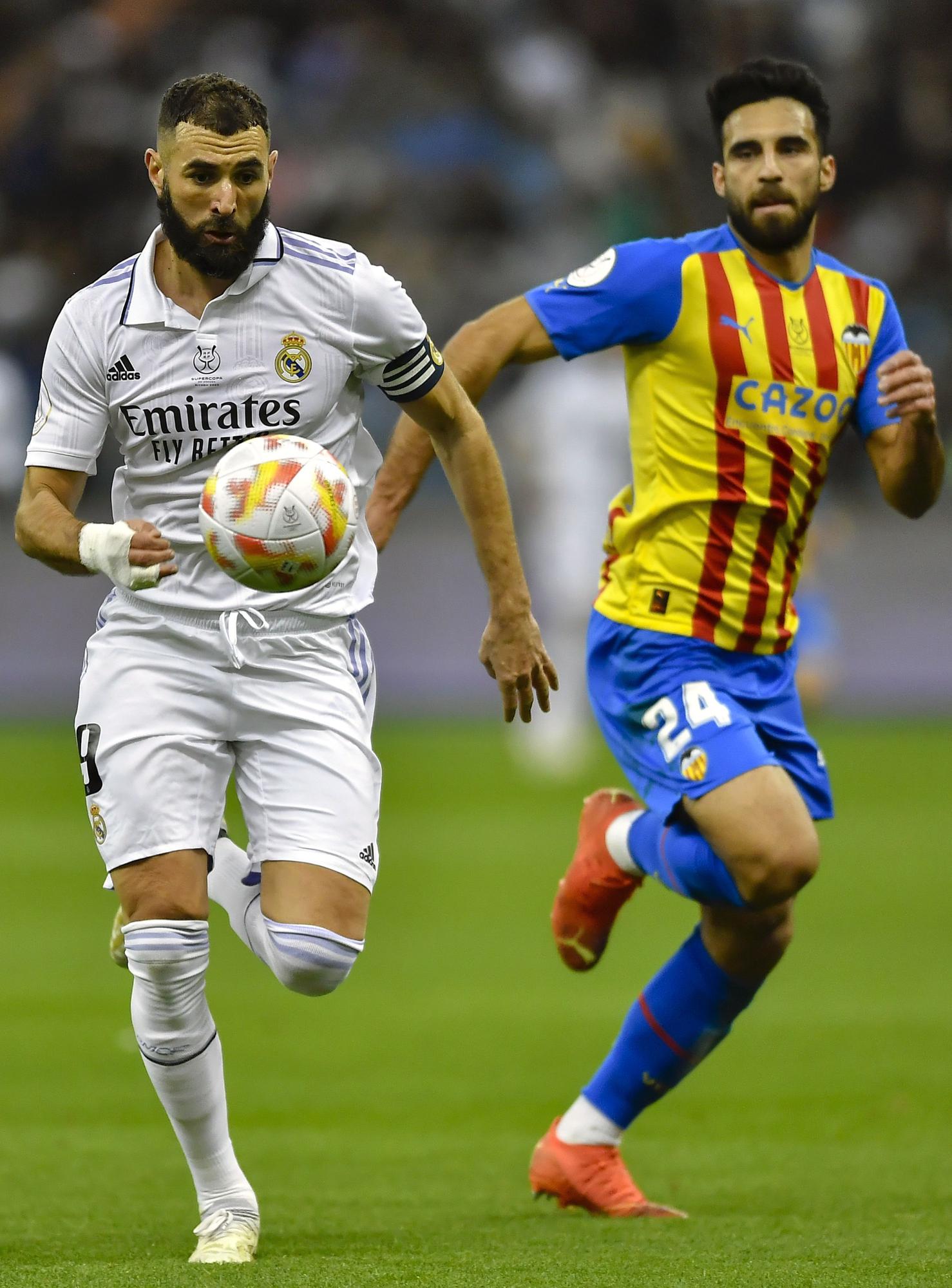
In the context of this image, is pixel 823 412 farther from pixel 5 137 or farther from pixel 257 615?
pixel 5 137

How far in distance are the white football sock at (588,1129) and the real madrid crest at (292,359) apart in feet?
6.32

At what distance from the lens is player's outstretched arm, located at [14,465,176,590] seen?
414 cm

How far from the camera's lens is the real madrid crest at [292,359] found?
461 cm

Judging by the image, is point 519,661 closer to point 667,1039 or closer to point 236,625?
point 236,625

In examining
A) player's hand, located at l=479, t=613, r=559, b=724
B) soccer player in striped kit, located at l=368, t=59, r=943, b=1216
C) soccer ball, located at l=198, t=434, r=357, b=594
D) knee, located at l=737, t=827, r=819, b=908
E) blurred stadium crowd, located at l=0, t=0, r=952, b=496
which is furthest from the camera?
blurred stadium crowd, located at l=0, t=0, r=952, b=496

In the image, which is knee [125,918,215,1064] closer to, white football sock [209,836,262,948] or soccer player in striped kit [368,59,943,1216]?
white football sock [209,836,262,948]

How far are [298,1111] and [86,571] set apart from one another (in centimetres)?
262

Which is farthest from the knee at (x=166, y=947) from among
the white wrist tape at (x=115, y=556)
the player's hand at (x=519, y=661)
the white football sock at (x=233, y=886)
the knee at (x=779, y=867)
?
the knee at (x=779, y=867)

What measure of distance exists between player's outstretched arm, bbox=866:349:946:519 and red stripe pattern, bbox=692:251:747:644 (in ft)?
1.19

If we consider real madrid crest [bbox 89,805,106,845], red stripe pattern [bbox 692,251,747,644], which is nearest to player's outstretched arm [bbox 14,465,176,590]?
real madrid crest [bbox 89,805,106,845]

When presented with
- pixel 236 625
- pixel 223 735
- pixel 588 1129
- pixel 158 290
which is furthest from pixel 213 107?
pixel 588 1129

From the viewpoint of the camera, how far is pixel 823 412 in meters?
5.32

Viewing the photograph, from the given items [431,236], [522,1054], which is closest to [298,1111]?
[522,1054]

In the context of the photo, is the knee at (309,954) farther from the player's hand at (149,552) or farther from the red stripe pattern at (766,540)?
the red stripe pattern at (766,540)
